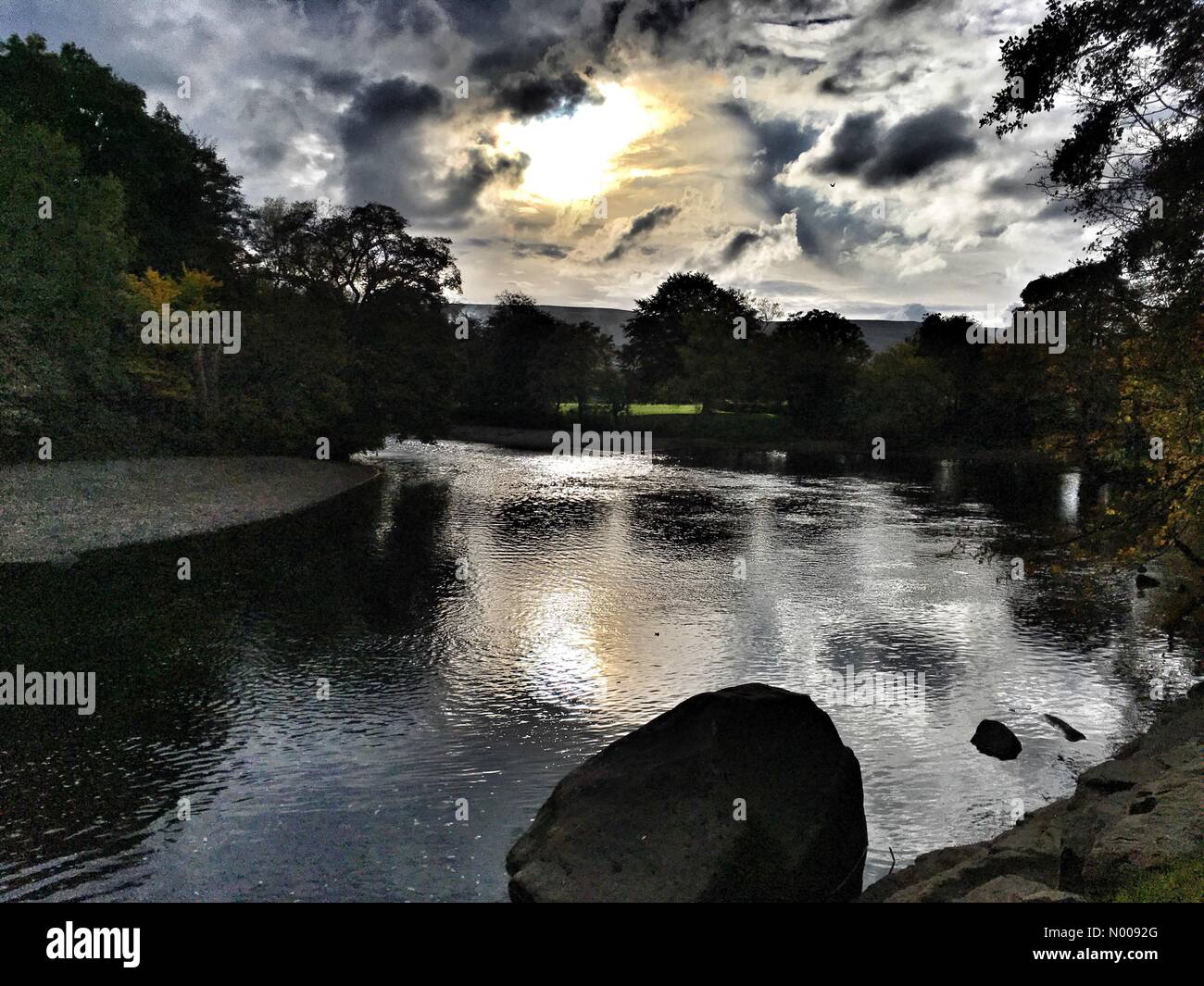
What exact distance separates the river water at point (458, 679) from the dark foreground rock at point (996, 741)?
21cm

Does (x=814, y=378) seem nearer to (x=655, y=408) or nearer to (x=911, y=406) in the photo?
(x=911, y=406)

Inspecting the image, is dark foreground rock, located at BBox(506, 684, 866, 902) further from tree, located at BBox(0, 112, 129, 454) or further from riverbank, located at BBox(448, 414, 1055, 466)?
riverbank, located at BBox(448, 414, 1055, 466)

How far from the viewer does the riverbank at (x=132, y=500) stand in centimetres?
3216

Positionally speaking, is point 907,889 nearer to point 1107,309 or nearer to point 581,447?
point 1107,309

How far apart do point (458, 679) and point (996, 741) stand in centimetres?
1058

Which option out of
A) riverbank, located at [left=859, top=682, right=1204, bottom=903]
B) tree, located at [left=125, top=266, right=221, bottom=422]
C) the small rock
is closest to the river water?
the small rock

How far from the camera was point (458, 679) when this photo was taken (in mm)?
18828

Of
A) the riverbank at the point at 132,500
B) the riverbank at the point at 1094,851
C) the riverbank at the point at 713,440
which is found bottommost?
the riverbank at the point at 1094,851

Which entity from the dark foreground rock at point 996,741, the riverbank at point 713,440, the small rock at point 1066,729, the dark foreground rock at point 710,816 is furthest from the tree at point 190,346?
the small rock at point 1066,729

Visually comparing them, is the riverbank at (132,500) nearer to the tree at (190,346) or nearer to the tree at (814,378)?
the tree at (190,346)

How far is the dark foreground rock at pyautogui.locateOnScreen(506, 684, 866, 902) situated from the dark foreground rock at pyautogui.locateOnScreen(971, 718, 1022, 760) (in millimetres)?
5472

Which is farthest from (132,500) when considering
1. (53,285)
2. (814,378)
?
(814,378)

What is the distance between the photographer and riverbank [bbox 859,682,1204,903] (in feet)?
26.9
